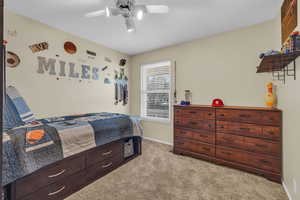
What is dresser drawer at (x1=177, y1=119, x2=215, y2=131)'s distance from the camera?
2.39 meters

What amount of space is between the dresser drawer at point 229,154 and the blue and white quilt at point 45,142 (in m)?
1.77

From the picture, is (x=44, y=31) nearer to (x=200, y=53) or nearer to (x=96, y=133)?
(x=96, y=133)

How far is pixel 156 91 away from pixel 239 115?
2062mm

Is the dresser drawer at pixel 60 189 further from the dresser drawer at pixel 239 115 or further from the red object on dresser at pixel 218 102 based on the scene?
the red object on dresser at pixel 218 102

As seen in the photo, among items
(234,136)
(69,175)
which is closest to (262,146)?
(234,136)

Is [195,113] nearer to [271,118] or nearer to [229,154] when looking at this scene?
[229,154]

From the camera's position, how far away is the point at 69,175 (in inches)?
65.6

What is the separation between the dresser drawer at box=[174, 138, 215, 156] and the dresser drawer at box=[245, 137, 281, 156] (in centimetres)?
54

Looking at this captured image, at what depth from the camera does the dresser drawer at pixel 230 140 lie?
213 centimetres

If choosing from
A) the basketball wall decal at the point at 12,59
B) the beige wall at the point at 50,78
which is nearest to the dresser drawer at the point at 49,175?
the beige wall at the point at 50,78

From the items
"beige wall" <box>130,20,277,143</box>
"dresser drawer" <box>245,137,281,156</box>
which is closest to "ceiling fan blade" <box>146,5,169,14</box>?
"beige wall" <box>130,20,277,143</box>

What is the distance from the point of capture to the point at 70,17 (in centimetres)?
214

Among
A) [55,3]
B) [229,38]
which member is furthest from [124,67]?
[229,38]

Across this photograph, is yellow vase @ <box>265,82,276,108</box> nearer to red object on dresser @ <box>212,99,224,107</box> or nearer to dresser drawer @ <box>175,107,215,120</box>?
red object on dresser @ <box>212,99,224,107</box>
